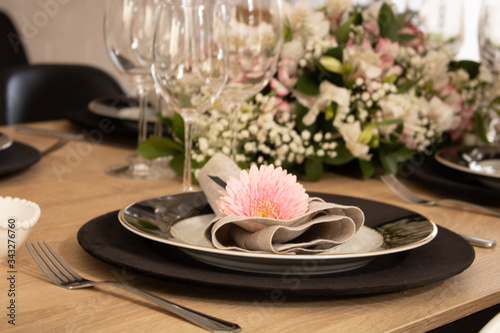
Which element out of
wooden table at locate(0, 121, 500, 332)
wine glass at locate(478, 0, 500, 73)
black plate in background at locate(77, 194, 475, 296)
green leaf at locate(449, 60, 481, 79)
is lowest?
wooden table at locate(0, 121, 500, 332)

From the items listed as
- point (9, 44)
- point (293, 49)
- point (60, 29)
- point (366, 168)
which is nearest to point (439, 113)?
point (366, 168)

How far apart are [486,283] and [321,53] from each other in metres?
0.58

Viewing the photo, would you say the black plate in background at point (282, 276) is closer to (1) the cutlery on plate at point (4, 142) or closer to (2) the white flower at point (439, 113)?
(1) the cutlery on plate at point (4, 142)

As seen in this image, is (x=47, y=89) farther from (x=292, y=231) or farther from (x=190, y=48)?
(x=292, y=231)

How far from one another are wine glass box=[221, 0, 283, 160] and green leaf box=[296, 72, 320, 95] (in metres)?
0.19

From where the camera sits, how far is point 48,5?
359 centimetres

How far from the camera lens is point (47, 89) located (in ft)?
6.59

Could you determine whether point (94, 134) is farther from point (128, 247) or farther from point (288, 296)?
point (288, 296)

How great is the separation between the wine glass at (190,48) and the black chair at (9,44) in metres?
2.70

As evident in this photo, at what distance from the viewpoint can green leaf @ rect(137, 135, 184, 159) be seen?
44.2 inches

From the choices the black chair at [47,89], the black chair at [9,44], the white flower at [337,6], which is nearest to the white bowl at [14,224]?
the white flower at [337,6]

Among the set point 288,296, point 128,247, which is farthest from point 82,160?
point 288,296

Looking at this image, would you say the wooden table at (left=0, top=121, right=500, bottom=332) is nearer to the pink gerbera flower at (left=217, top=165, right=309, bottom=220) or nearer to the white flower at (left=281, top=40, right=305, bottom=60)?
the pink gerbera flower at (left=217, top=165, right=309, bottom=220)

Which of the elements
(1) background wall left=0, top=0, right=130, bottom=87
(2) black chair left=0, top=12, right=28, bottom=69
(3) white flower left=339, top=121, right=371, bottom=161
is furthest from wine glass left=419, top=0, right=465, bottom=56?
(1) background wall left=0, top=0, right=130, bottom=87
